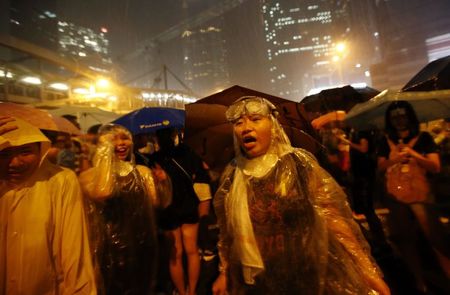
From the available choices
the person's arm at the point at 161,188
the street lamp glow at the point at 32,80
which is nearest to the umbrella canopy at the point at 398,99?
the person's arm at the point at 161,188

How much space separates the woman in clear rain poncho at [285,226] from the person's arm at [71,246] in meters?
0.94

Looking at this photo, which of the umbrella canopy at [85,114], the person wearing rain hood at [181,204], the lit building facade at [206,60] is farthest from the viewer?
the lit building facade at [206,60]

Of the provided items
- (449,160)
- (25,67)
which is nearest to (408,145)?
(449,160)

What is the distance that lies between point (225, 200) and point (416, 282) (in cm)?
296

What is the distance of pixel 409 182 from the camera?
295cm

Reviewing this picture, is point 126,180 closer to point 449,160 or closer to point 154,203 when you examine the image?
point 154,203

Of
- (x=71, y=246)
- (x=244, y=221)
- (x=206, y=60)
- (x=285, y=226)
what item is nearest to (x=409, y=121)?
(x=285, y=226)

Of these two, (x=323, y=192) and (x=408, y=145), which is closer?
(x=323, y=192)

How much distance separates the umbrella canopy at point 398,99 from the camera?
12.8 feet

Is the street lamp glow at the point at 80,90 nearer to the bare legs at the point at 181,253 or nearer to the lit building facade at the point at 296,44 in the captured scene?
the bare legs at the point at 181,253

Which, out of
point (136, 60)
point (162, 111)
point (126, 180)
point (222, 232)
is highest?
point (136, 60)

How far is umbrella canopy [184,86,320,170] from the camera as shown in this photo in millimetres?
2576

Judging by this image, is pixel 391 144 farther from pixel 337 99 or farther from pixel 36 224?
pixel 36 224

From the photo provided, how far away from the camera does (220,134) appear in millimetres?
2900
